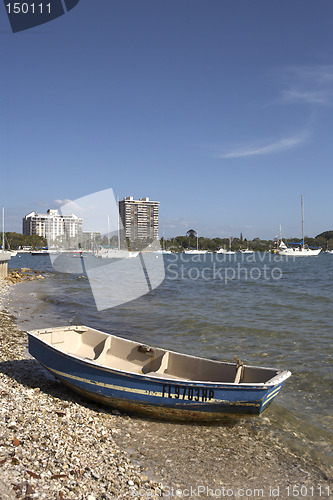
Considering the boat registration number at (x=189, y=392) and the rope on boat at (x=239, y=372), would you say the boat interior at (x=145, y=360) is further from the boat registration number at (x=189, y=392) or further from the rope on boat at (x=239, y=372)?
the boat registration number at (x=189, y=392)

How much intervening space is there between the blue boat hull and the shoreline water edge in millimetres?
407

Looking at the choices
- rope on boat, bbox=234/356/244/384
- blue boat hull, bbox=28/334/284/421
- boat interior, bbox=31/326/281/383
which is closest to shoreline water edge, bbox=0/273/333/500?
blue boat hull, bbox=28/334/284/421

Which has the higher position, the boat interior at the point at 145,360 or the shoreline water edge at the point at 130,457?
the boat interior at the point at 145,360

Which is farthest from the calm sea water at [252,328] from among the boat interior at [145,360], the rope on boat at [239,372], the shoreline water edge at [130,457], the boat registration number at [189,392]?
the boat registration number at [189,392]

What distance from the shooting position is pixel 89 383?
945 centimetres

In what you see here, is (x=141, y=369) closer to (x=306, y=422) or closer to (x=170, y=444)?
(x=170, y=444)

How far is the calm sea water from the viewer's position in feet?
33.2

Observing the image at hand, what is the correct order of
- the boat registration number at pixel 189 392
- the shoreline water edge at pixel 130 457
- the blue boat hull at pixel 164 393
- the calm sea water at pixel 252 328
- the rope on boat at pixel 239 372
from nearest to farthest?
the shoreline water edge at pixel 130 457 → the blue boat hull at pixel 164 393 → the boat registration number at pixel 189 392 → the rope on boat at pixel 239 372 → the calm sea water at pixel 252 328

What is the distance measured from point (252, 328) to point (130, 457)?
47.9ft

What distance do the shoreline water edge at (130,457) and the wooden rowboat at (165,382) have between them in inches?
19.8

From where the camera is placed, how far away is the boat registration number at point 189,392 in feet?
27.9

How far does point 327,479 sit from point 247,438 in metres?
1.90

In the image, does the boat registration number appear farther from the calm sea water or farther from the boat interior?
the calm sea water

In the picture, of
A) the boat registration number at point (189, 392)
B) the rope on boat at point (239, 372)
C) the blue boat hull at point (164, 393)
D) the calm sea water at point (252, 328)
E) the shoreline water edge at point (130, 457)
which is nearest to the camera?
the shoreline water edge at point (130, 457)
